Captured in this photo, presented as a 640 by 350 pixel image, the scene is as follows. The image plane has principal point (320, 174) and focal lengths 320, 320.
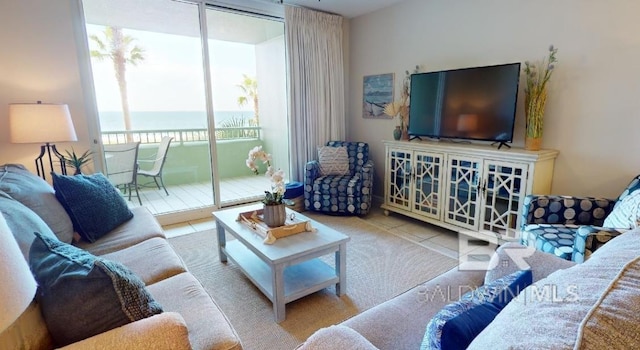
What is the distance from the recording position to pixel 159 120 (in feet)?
11.9

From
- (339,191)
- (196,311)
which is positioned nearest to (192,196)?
(339,191)

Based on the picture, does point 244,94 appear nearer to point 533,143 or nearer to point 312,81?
point 312,81

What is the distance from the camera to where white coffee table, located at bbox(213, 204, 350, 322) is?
6.22 feet

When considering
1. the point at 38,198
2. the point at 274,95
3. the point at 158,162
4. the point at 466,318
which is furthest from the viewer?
the point at 274,95

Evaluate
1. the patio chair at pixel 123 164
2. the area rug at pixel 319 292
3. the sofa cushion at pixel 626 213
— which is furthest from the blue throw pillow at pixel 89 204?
the sofa cushion at pixel 626 213

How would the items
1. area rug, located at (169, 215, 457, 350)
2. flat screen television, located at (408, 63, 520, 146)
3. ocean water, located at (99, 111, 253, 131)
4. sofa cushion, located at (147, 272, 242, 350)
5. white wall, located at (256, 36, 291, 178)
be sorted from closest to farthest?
sofa cushion, located at (147, 272, 242, 350)
area rug, located at (169, 215, 457, 350)
flat screen television, located at (408, 63, 520, 146)
ocean water, located at (99, 111, 253, 131)
white wall, located at (256, 36, 291, 178)

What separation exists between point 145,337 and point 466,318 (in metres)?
0.84

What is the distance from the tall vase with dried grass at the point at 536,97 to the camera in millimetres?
2580

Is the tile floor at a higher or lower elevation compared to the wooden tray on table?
lower

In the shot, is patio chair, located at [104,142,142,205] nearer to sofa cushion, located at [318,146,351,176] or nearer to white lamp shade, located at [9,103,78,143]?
white lamp shade, located at [9,103,78,143]

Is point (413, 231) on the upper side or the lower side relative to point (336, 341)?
lower

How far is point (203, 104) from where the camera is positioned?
3.75 metres

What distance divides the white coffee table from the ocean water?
1.76 m

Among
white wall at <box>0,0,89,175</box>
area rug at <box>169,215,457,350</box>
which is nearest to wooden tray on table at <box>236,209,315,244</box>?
area rug at <box>169,215,457,350</box>
